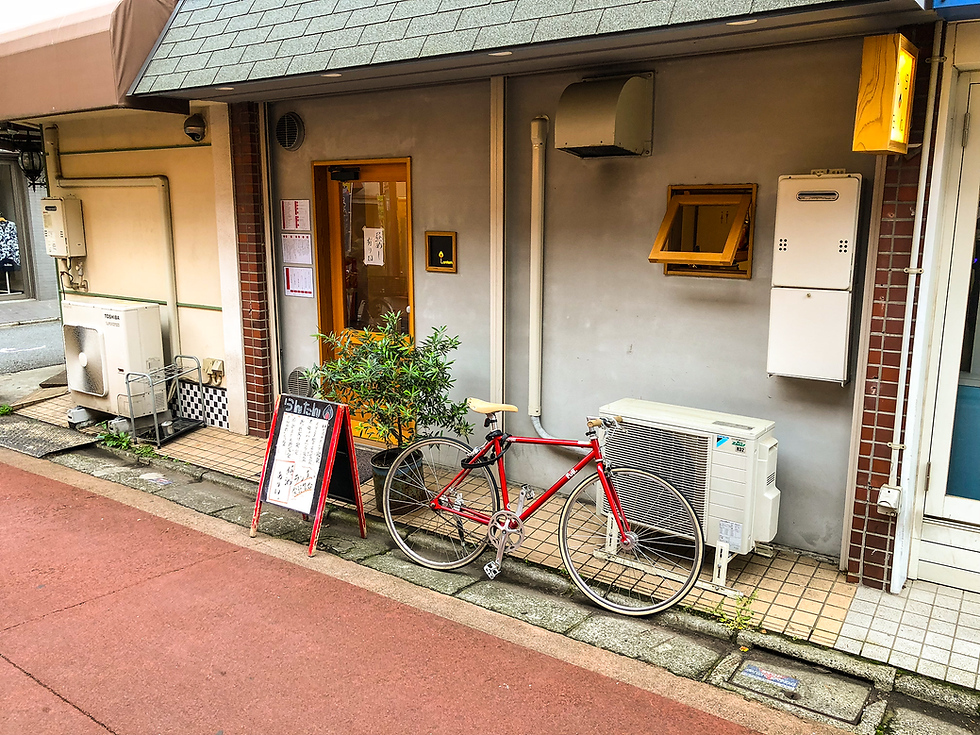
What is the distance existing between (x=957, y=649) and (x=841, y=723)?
3.12 ft

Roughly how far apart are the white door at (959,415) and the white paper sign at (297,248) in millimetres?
5090

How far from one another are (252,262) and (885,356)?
18.0 feet

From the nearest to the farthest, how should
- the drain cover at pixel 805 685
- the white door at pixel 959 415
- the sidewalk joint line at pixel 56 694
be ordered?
1. the sidewalk joint line at pixel 56 694
2. the drain cover at pixel 805 685
3. the white door at pixel 959 415

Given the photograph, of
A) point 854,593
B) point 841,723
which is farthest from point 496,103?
point 841,723

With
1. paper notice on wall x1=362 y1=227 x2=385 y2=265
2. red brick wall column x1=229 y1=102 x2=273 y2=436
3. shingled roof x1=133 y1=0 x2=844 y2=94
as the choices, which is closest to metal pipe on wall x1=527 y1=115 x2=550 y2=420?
shingled roof x1=133 y1=0 x2=844 y2=94

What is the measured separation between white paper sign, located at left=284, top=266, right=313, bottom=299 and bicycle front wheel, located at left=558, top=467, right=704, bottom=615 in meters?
3.57

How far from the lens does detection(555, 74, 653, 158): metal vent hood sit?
491cm

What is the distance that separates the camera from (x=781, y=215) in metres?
4.64

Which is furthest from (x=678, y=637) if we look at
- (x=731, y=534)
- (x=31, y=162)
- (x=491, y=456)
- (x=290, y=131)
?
(x=31, y=162)

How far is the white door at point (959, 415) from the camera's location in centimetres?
434

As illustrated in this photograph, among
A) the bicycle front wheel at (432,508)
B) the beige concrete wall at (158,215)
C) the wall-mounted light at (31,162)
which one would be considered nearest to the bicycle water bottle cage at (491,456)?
the bicycle front wheel at (432,508)

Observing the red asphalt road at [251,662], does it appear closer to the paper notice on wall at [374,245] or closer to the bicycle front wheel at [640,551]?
the bicycle front wheel at [640,551]

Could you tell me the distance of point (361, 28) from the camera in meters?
5.26

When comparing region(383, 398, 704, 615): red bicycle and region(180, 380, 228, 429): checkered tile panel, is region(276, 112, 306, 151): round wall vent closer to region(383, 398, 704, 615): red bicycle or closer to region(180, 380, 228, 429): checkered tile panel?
region(180, 380, 228, 429): checkered tile panel
